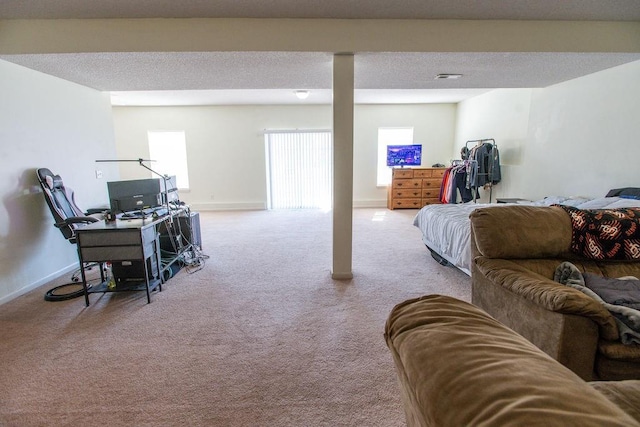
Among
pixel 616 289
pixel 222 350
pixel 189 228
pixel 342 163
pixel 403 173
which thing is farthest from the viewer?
pixel 403 173

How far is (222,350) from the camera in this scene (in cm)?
204

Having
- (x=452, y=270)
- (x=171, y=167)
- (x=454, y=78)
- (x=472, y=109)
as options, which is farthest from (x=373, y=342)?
(x=171, y=167)

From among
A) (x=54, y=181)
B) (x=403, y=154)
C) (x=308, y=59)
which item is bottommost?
(x=54, y=181)

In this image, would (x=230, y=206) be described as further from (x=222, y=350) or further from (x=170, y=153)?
(x=222, y=350)

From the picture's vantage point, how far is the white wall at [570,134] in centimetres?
314

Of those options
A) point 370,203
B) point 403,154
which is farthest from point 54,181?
point 403,154

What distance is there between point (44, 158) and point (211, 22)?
239cm

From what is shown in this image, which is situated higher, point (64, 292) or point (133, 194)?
point (133, 194)

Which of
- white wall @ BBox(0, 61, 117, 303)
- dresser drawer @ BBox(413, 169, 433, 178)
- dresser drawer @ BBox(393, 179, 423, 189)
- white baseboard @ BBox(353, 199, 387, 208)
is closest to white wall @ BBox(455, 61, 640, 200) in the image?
dresser drawer @ BBox(413, 169, 433, 178)

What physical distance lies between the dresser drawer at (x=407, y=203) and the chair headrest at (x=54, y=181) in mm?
5743

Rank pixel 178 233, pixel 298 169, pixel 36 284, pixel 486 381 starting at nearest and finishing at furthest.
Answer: pixel 486 381 → pixel 36 284 → pixel 178 233 → pixel 298 169

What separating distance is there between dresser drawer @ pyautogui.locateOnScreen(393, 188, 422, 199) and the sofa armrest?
5009 millimetres

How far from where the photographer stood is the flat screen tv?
684 cm

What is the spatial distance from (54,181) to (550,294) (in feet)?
14.1
